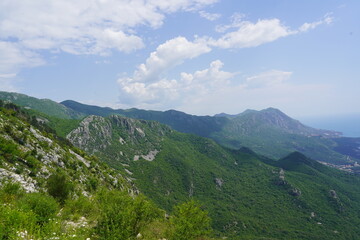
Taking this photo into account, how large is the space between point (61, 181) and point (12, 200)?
6.01 metres

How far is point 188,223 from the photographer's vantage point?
54.3ft

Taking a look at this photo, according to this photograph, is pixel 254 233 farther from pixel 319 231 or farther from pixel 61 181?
pixel 61 181

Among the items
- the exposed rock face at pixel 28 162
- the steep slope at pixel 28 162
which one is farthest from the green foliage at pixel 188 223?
the exposed rock face at pixel 28 162

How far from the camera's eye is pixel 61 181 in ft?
71.9

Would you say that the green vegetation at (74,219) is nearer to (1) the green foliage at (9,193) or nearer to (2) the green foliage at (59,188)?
(1) the green foliage at (9,193)

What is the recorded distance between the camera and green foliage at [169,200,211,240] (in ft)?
53.8

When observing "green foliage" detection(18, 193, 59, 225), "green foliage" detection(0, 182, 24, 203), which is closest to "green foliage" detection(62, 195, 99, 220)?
"green foliage" detection(18, 193, 59, 225)

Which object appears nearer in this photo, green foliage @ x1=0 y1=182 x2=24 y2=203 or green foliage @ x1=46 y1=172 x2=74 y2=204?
green foliage @ x1=0 y1=182 x2=24 y2=203

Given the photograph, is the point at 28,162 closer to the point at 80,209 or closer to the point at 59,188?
the point at 59,188

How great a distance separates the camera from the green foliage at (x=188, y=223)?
53.8 feet

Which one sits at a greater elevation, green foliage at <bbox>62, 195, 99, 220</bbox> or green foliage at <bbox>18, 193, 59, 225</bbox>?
green foliage at <bbox>18, 193, 59, 225</bbox>

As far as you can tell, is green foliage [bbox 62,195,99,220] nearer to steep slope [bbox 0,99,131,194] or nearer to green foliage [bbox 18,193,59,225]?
green foliage [bbox 18,193,59,225]

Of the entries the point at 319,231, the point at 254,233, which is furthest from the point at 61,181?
the point at 319,231

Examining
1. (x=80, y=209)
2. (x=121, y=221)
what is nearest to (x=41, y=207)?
(x=121, y=221)
